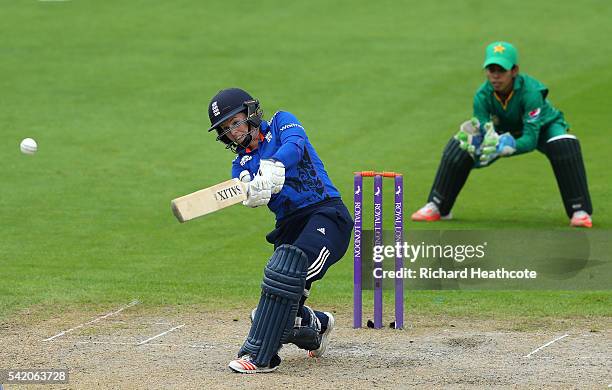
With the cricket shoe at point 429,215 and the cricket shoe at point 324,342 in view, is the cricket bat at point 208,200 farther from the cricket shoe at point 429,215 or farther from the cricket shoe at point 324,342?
the cricket shoe at point 429,215

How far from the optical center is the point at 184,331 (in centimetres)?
923

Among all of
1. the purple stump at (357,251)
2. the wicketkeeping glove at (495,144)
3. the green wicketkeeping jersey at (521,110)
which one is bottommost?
the purple stump at (357,251)

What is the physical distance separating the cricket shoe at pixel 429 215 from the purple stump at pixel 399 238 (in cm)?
477

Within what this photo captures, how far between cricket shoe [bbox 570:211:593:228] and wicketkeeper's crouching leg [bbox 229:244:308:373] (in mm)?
6327

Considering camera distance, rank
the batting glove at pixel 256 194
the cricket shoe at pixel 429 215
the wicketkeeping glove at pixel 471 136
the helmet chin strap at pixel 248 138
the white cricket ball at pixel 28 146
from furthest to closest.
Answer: the cricket shoe at pixel 429 215 → the white cricket ball at pixel 28 146 → the wicketkeeping glove at pixel 471 136 → the helmet chin strap at pixel 248 138 → the batting glove at pixel 256 194

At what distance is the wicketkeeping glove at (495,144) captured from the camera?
42.3 ft

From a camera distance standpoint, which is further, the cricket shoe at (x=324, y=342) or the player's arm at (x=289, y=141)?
the cricket shoe at (x=324, y=342)

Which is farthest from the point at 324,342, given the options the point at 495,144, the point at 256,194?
the point at 495,144

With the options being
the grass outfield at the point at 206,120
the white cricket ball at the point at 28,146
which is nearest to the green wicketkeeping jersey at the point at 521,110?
the grass outfield at the point at 206,120

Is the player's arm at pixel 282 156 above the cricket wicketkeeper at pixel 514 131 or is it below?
below

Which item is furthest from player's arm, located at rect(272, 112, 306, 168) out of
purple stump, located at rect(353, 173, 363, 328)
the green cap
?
the green cap

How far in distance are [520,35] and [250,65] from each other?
5662 mm

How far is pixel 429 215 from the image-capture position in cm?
1399

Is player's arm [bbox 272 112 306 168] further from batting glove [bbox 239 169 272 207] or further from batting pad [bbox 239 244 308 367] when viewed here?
batting pad [bbox 239 244 308 367]
